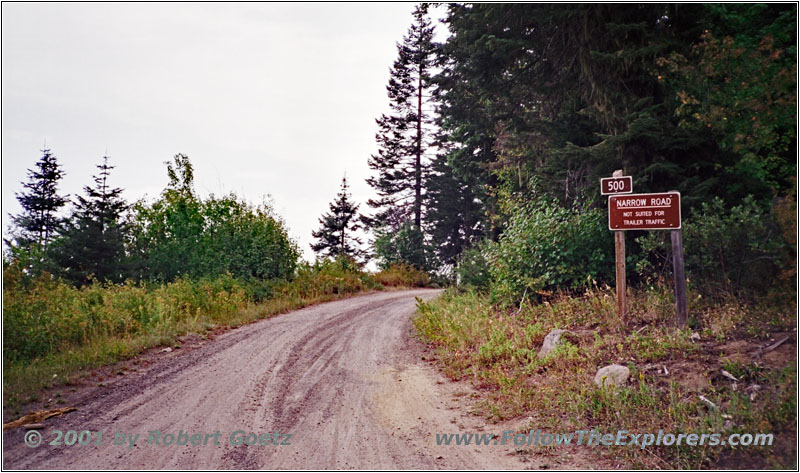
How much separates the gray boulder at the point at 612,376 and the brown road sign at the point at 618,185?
3240 mm

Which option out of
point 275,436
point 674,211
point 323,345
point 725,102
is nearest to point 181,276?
point 323,345

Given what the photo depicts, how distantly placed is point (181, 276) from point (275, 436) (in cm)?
1274

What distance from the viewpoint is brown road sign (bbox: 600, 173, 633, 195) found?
769 centimetres

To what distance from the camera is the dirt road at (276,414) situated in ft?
14.6

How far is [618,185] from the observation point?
780 centimetres

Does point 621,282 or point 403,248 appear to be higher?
point 403,248

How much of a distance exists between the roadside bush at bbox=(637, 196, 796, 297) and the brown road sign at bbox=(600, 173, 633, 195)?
1360 millimetres

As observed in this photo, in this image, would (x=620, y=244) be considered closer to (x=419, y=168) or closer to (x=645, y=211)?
(x=645, y=211)

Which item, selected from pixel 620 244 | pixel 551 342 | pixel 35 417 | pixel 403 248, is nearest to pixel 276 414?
pixel 35 417

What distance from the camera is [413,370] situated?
7.74 meters

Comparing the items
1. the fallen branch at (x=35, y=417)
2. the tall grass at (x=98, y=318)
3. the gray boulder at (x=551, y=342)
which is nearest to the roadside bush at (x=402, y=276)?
the tall grass at (x=98, y=318)

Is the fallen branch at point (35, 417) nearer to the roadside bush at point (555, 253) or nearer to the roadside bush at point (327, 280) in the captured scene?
the roadside bush at point (555, 253)

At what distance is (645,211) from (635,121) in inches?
82.7

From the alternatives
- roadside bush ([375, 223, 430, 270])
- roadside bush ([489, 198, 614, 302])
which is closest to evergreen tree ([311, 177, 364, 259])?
roadside bush ([375, 223, 430, 270])
